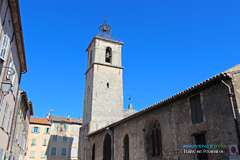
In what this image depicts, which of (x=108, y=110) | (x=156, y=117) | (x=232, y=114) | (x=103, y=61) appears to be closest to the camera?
(x=232, y=114)

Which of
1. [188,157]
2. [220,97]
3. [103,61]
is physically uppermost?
[103,61]

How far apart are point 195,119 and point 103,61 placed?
19.1 m

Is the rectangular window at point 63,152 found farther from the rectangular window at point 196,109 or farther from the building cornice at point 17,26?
the rectangular window at point 196,109

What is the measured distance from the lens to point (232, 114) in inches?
343

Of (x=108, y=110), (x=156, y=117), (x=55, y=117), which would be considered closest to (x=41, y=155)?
(x=55, y=117)

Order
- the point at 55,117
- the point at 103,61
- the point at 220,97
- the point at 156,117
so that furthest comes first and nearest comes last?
the point at 55,117, the point at 103,61, the point at 156,117, the point at 220,97

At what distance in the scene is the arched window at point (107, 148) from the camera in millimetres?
19664

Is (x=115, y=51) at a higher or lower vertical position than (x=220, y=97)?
higher

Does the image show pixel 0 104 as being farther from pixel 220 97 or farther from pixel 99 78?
pixel 99 78

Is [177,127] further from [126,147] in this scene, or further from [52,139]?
[52,139]

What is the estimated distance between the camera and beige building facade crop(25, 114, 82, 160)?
3475 cm

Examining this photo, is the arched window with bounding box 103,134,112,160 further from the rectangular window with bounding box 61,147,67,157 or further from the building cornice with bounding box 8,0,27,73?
the rectangular window with bounding box 61,147,67,157

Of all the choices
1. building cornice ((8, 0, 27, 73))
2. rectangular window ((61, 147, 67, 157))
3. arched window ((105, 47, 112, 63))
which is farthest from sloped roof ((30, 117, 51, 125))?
building cornice ((8, 0, 27, 73))

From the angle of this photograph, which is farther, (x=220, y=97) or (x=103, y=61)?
(x=103, y=61)
